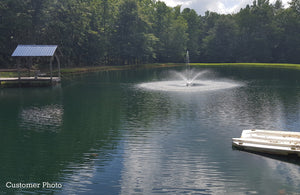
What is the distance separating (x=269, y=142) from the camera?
666 inches

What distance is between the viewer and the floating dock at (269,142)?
16142 millimetres

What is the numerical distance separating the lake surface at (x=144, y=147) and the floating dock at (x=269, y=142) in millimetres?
534

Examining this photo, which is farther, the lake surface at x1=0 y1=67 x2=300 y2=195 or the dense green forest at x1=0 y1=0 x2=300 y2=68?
the dense green forest at x1=0 y1=0 x2=300 y2=68

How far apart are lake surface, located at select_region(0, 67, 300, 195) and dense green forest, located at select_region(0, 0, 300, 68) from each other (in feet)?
94.5

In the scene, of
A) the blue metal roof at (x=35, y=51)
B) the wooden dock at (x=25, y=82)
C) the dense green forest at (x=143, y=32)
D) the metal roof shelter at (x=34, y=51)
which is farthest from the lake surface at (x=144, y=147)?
the dense green forest at (x=143, y=32)

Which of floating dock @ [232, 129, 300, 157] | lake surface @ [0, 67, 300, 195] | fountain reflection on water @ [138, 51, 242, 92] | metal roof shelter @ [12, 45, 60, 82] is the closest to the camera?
lake surface @ [0, 67, 300, 195]

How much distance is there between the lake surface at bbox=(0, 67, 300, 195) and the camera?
13.3 m

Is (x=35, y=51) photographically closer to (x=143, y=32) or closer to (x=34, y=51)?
(x=34, y=51)

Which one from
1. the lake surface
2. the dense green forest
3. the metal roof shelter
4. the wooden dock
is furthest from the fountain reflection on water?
the dense green forest

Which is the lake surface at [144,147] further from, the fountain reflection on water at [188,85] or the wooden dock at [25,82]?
the wooden dock at [25,82]

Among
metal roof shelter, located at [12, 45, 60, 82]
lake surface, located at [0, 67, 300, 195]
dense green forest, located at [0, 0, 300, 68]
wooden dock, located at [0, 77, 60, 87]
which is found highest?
dense green forest, located at [0, 0, 300, 68]

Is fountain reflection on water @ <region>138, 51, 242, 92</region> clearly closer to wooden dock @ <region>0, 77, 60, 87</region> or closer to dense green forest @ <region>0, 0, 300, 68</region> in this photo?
wooden dock @ <region>0, 77, 60, 87</region>

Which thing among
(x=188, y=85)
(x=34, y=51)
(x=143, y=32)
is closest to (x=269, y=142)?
(x=188, y=85)

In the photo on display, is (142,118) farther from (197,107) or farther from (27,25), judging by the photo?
(27,25)
